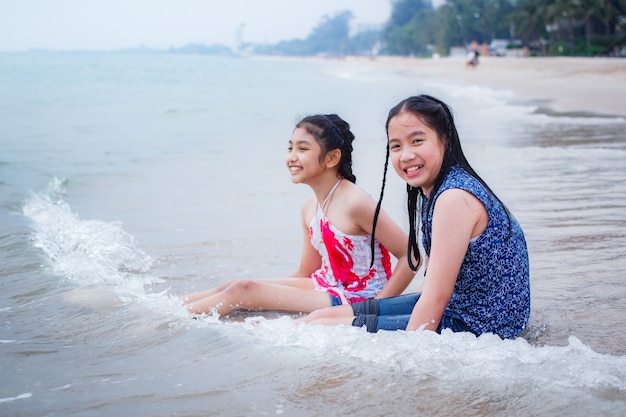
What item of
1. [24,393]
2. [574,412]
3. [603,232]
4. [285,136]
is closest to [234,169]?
[285,136]

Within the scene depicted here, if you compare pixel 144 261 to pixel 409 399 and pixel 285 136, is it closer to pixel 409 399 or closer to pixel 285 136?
pixel 409 399

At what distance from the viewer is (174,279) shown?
4.40 m

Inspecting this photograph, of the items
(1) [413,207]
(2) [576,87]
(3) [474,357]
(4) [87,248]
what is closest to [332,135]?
(1) [413,207]


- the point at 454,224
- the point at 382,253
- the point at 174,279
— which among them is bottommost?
the point at 174,279

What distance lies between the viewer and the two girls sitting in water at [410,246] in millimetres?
2572

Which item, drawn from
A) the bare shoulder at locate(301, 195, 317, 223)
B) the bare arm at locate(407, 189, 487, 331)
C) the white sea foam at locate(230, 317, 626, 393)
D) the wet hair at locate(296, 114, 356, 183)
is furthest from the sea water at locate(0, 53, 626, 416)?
the bare shoulder at locate(301, 195, 317, 223)

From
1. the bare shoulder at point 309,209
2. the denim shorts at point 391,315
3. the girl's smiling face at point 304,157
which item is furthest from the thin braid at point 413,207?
the bare shoulder at point 309,209

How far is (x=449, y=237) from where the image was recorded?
8.25 ft

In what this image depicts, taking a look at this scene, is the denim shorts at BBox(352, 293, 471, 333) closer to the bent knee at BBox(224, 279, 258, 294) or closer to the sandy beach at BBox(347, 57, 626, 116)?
the bent knee at BBox(224, 279, 258, 294)

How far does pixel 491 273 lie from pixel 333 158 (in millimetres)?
1245

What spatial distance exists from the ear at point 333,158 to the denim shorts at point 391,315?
2.68 feet

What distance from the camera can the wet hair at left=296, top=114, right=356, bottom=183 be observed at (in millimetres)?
3613

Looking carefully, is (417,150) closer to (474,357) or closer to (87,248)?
(474,357)

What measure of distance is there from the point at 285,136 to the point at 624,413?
11.2 m
